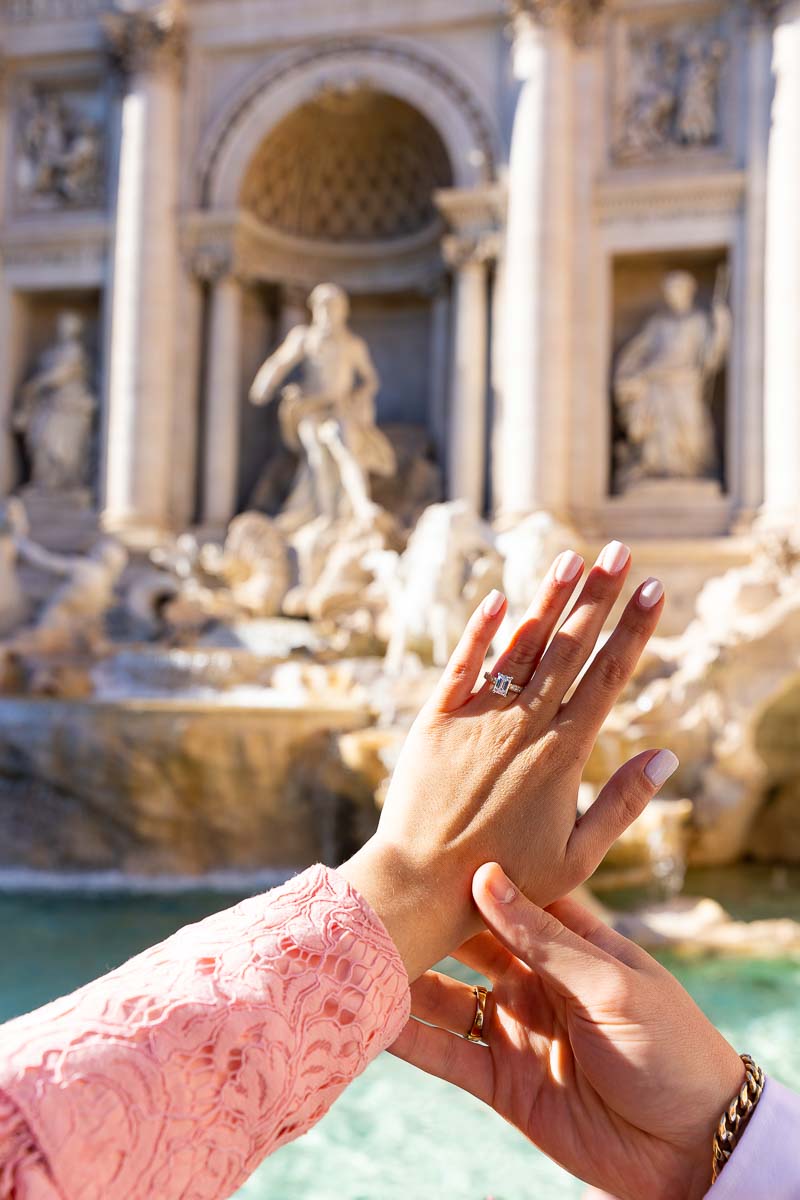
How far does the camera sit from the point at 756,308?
1206 centimetres

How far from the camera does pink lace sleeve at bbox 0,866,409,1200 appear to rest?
30.6 inches

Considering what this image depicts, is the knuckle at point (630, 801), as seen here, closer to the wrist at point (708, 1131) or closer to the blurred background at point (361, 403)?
the wrist at point (708, 1131)

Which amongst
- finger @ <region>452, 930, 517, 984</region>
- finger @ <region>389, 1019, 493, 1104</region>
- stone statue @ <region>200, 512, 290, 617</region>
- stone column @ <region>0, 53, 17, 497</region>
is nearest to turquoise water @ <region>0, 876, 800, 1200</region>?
finger @ <region>389, 1019, 493, 1104</region>

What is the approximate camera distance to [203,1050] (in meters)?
0.88

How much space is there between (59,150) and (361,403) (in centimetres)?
569

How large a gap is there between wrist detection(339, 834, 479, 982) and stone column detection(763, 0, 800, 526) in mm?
11055

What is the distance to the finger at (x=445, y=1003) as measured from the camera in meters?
1.41

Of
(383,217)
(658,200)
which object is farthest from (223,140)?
(658,200)

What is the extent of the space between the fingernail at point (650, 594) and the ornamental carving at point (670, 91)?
42.0ft

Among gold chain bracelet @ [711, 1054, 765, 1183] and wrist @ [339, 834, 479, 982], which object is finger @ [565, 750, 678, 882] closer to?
wrist @ [339, 834, 479, 982]

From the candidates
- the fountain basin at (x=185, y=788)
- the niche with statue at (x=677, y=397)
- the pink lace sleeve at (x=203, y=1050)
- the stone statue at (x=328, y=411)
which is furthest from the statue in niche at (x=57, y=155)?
the pink lace sleeve at (x=203, y=1050)

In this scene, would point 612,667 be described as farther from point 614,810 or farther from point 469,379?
point 469,379

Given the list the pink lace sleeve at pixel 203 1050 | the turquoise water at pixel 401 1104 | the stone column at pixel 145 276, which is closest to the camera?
the pink lace sleeve at pixel 203 1050

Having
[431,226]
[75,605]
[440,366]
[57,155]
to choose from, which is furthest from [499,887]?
[57,155]
